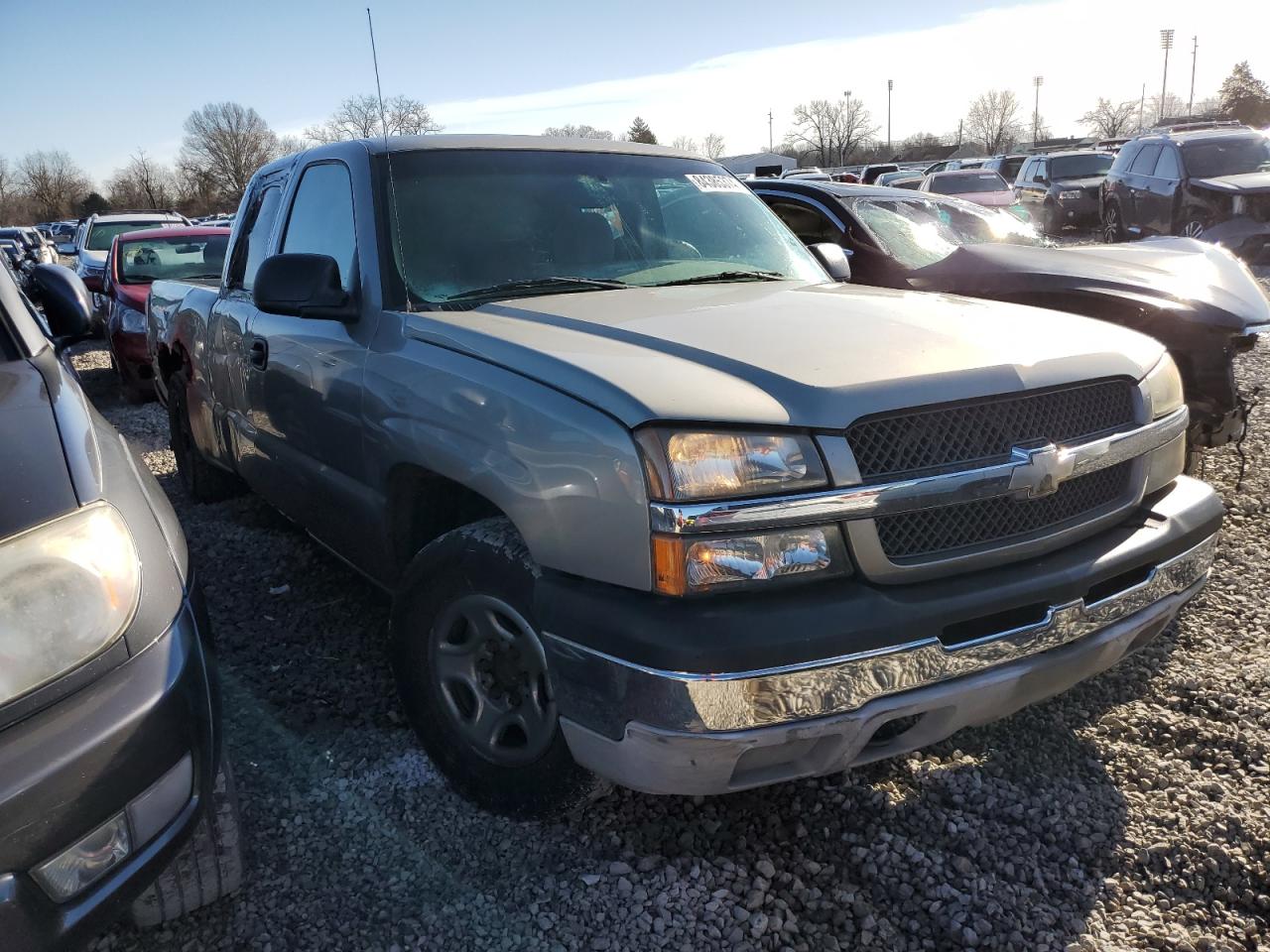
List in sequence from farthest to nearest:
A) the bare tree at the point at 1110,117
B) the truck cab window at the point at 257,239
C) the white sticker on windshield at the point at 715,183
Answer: the bare tree at the point at 1110,117
the truck cab window at the point at 257,239
the white sticker on windshield at the point at 715,183

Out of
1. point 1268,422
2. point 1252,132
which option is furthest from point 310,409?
point 1252,132

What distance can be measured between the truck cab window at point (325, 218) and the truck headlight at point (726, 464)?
5.04ft

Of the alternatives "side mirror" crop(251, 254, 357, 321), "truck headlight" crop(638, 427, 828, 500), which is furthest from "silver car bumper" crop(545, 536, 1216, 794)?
"side mirror" crop(251, 254, 357, 321)

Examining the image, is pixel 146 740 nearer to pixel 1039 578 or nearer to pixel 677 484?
pixel 677 484

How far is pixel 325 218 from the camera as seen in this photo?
335 cm

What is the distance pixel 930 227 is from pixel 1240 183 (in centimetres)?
904

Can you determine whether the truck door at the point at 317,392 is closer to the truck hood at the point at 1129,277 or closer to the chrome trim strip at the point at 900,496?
the chrome trim strip at the point at 900,496

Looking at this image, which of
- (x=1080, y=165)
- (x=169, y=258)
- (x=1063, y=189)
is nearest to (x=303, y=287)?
(x=169, y=258)

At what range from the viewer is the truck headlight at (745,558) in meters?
1.91

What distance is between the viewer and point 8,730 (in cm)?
154

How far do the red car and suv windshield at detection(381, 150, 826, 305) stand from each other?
20.7ft

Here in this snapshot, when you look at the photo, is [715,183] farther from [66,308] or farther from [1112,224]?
[1112,224]

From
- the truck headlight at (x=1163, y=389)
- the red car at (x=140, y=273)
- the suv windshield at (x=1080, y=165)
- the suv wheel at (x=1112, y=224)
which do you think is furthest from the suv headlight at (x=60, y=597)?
the suv windshield at (x=1080, y=165)

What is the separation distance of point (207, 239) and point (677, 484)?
30.8 ft
